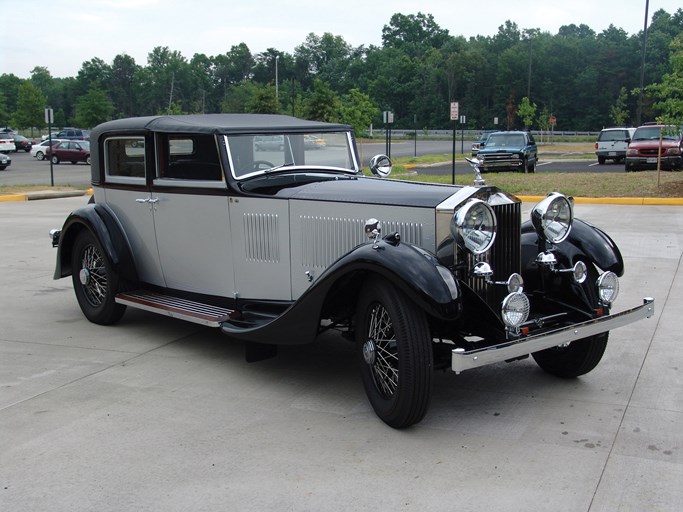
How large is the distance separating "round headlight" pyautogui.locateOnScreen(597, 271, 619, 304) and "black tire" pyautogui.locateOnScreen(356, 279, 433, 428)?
1322 millimetres

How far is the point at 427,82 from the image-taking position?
9000cm

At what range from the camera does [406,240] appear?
4625mm

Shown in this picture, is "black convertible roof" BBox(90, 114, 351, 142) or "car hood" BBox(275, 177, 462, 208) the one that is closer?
"car hood" BBox(275, 177, 462, 208)

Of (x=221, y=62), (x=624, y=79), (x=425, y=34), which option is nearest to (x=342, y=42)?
(x=425, y=34)

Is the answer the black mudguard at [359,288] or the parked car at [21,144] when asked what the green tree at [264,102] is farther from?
the black mudguard at [359,288]

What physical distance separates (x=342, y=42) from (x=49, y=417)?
12009cm

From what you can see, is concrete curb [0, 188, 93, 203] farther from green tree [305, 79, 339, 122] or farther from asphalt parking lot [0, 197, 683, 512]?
green tree [305, 79, 339, 122]

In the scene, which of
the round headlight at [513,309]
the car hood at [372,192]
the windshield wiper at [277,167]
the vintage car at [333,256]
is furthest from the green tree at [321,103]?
the round headlight at [513,309]

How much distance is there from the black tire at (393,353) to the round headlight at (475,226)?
1.58 feet

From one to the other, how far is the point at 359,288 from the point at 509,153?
65.9ft

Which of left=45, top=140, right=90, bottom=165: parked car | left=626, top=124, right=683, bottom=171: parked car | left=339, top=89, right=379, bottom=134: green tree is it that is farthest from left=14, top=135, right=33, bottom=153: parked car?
left=626, top=124, right=683, bottom=171: parked car

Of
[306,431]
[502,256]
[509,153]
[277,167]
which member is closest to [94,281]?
[277,167]

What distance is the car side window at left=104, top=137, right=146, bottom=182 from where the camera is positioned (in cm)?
622

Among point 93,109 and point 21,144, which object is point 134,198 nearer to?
point 21,144
